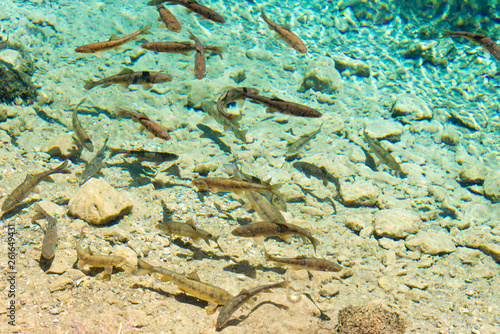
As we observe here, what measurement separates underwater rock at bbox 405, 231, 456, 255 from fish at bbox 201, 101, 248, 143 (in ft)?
12.1

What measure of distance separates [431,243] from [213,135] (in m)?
4.69

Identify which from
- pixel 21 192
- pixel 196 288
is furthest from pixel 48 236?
pixel 196 288

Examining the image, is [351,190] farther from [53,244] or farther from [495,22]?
[495,22]

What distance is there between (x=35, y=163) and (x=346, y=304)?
552cm

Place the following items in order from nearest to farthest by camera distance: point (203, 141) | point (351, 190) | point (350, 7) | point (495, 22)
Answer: point (351, 190) → point (203, 141) → point (495, 22) → point (350, 7)

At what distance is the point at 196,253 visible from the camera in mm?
4348

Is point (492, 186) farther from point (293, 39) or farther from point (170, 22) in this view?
point (170, 22)

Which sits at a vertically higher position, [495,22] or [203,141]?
[495,22]

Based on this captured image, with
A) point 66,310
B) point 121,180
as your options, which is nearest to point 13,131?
point 121,180

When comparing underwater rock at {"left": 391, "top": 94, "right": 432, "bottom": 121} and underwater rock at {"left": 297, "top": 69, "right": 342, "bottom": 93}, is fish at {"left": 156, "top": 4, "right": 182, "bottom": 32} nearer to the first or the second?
underwater rock at {"left": 297, "top": 69, "right": 342, "bottom": 93}

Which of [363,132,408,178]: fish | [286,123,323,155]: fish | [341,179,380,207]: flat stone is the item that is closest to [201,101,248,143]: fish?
[286,123,323,155]: fish

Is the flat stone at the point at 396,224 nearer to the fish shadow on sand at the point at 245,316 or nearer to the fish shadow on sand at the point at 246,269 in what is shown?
the fish shadow on sand at the point at 246,269

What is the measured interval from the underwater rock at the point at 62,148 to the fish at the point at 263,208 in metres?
3.40

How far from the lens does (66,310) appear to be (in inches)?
129
